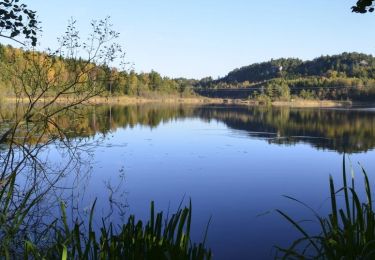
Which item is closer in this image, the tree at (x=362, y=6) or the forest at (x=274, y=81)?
the tree at (x=362, y=6)

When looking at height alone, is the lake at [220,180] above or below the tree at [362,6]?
below

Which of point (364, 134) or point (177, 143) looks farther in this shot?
point (364, 134)

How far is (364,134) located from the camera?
2900cm

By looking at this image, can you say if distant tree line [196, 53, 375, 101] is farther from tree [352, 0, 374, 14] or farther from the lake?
tree [352, 0, 374, 14]

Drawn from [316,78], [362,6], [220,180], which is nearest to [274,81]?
[316,78]

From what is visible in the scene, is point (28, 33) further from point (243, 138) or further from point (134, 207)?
point (243, 138)

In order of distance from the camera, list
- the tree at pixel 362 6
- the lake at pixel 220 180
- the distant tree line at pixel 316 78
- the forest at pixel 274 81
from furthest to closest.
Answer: the distant tree line at pixel 316 78
the lake at pixel 220 180
the forest at pixel 274 81
the tree at pixel 362 6

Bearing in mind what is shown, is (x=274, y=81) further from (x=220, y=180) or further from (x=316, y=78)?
(x=220, y=180)

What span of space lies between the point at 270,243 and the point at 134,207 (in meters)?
3.44

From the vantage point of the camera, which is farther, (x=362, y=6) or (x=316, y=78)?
(x=316, y=78)

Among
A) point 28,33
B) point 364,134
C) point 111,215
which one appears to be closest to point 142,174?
point 111,215

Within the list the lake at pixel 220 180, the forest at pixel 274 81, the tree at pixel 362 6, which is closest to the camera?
the tree at pixel 362 6

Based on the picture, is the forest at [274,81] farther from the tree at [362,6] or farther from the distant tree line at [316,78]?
the tree at [362,6]

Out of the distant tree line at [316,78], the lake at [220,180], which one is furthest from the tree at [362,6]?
the distant tree line at [316,78]
